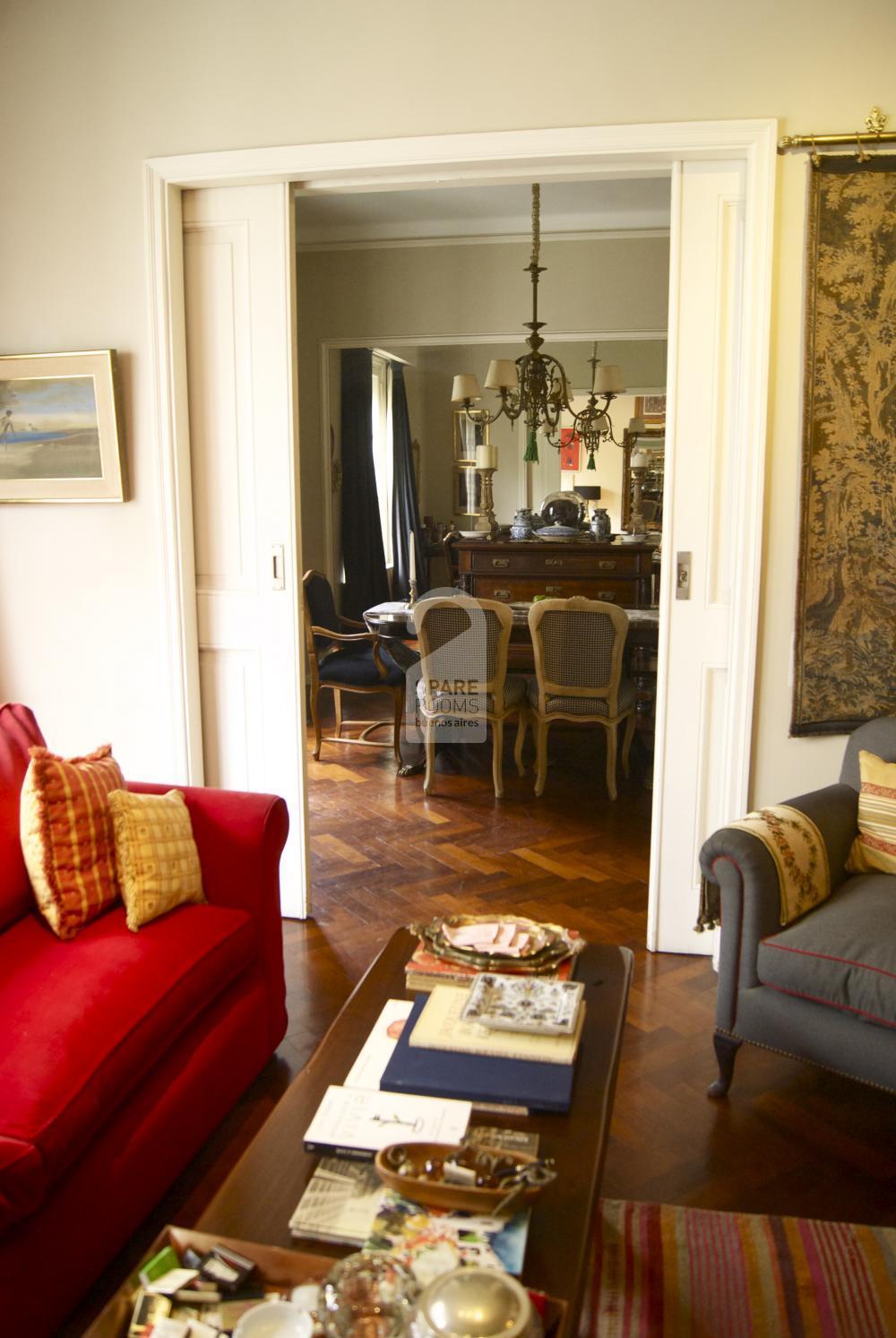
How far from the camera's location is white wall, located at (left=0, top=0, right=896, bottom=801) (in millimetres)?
2740

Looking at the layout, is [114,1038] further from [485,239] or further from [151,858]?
[485,239]

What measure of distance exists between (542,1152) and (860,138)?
8.45ft

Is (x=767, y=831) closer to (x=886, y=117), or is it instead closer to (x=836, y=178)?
(x=836, y=178)

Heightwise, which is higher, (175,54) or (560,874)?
(175,54)

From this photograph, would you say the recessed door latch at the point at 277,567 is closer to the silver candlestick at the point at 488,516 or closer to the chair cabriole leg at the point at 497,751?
the chair cabriole leg at the point at 497,751

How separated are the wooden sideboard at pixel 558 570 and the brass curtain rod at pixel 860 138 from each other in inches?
129

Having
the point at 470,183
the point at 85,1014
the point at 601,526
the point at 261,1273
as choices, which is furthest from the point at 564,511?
the point at 261,1273

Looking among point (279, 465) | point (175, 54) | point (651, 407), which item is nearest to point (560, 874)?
point (279, 465)

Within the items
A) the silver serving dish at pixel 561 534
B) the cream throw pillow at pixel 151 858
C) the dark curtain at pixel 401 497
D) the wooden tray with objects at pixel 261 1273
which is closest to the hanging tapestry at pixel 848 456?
the cream throw pillow at pixel 151 858

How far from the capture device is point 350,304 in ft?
22.2

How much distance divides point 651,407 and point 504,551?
265cm

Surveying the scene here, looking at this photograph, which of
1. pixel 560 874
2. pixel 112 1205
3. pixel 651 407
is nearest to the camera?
pixel 112 1205

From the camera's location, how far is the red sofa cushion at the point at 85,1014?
5.22ft

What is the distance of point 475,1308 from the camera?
1122 mm
